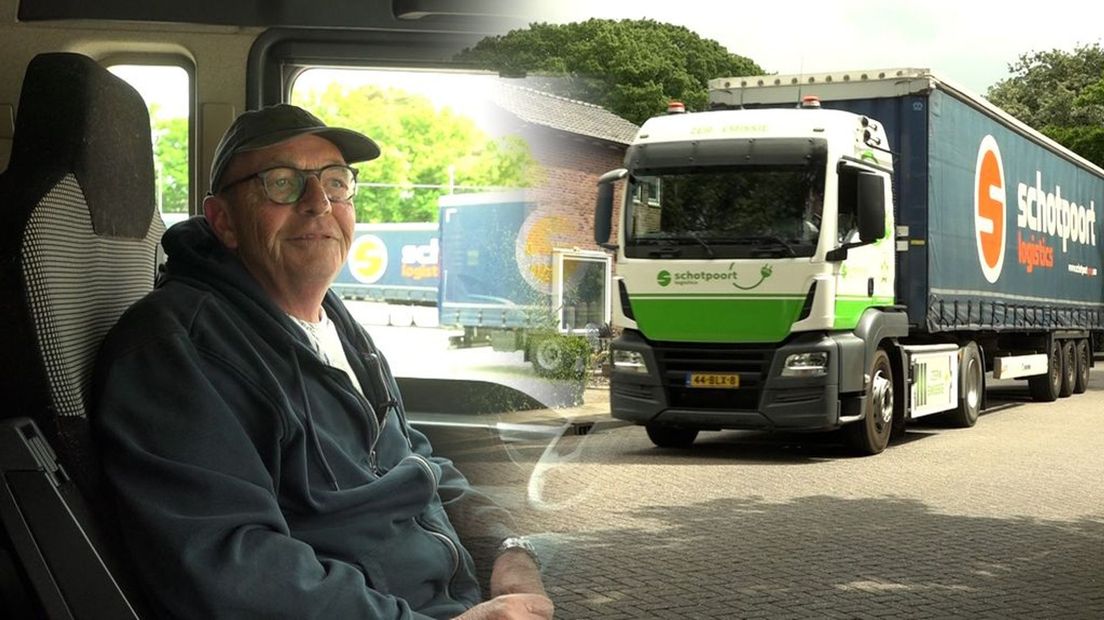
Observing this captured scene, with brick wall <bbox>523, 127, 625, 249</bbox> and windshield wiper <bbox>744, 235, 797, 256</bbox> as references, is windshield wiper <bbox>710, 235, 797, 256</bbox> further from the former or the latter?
brick wall <bbox>523, 127, 625, 249</bbox>

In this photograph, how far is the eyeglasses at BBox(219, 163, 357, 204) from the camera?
2.08 meters

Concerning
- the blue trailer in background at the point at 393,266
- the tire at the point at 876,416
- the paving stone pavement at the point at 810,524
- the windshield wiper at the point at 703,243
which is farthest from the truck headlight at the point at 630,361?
the blue trailer in background at the point at 393,266

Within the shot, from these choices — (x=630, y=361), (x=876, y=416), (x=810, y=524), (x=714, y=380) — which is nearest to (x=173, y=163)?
(x=810, y=524)

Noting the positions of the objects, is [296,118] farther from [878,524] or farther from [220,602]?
[878,524]

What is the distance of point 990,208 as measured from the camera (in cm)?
1427

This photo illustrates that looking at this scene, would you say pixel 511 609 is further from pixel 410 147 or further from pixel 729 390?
pixel 729 390

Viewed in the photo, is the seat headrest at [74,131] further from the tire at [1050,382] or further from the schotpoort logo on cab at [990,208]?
the tire at [1050,382]

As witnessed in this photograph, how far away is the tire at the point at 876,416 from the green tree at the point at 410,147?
27.1 feet

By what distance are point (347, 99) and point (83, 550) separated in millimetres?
1381

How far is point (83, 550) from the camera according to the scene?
167 centimetres

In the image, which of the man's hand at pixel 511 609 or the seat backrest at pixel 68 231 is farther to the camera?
the man's hand at pixel 511 609

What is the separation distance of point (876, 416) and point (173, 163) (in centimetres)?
904

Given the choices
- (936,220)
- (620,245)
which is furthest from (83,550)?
(936,220)

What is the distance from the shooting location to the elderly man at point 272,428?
5.70ft
